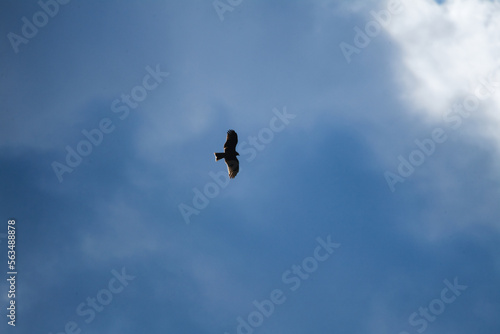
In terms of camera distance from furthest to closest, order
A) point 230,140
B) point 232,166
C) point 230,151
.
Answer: point 232,166 < point 230,151 < point 230,140

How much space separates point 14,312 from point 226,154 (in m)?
30.2

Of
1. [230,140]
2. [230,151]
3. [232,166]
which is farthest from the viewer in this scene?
[232,166]

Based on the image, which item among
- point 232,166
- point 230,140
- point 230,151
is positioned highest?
point 230,140

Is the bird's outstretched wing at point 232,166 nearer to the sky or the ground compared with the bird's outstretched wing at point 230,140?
nearer to the ground

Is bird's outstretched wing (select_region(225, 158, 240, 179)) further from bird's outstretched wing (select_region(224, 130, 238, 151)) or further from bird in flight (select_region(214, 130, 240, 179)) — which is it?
bird's outstretched wing (select_region(224, 130, 238, 151))

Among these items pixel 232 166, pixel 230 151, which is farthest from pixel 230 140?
pixel 232 166

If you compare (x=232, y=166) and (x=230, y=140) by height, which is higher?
(x=230, y=140)

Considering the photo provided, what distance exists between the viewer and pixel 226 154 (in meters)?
36.2

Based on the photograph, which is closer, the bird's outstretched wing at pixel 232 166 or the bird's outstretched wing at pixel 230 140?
the bird's outstretched wing at pixel 230 140

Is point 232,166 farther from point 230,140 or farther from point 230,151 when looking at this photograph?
point 230,140

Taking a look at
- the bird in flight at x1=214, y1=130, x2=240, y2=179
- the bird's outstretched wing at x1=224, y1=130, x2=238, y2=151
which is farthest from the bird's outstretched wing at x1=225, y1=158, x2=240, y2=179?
the bird's outstretched wing at x1=224, y1=130, x2=238, y2=151

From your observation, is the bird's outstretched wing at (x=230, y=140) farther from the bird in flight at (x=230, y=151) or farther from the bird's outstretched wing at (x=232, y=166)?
the bird's outstretched wing at (x=232, y=166)

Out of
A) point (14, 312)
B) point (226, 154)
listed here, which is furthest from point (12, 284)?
point (226, 154)

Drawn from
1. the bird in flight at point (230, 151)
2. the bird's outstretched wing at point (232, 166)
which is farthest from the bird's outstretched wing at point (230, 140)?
the bird's outstretched wing at point (232, 166)
